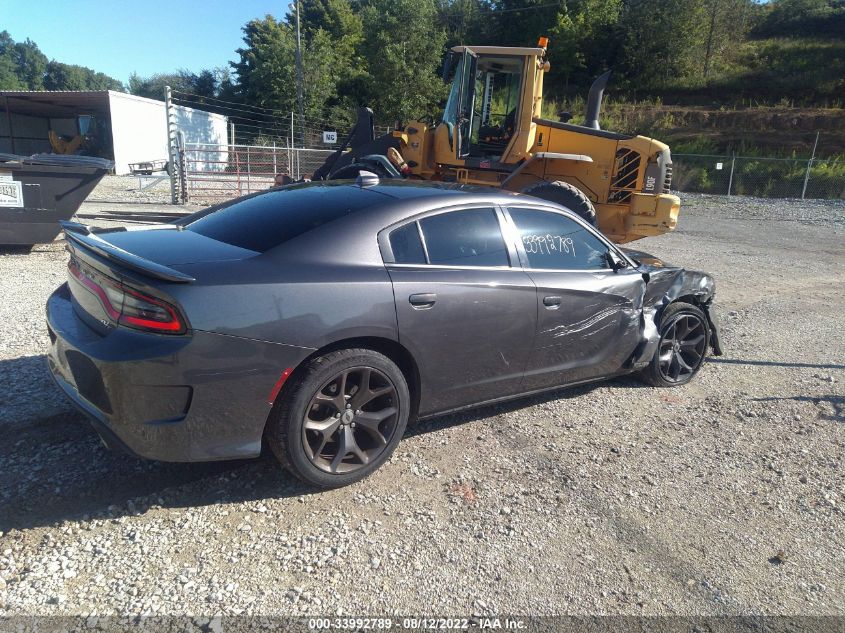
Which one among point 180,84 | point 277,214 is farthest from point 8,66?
point 277,214

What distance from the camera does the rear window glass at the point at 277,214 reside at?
331 cm

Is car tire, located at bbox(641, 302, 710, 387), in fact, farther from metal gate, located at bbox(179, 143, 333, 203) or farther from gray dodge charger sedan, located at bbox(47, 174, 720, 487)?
metal gate, located at bbox(179, 143, 333, 203)

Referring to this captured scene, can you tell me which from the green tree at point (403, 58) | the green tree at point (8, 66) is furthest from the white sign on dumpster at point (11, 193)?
the green tree at point (8, 66)

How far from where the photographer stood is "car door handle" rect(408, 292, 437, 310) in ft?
10.9

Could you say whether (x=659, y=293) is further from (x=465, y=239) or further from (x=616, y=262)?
(x=465, y=239)

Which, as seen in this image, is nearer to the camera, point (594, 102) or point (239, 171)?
point (594, 102)

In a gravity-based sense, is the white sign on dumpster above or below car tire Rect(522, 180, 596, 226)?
below

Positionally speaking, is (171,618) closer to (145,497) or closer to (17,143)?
(145,497)

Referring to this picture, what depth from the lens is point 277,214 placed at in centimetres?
358

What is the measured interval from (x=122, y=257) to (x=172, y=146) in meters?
14.6

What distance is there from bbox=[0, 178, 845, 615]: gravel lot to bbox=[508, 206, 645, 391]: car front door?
40 cm

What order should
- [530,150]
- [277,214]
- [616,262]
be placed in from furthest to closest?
[530,150], [616,262], [277,214]

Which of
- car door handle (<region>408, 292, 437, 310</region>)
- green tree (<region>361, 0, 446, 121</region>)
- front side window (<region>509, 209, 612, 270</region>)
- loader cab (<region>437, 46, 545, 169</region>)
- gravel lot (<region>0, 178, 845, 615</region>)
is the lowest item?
gravel lot (<region>0, 178, 845, 615</region>)

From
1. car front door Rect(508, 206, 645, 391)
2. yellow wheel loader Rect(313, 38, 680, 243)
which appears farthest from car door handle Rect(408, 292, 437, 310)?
yellow wheel loader Rect(313, 38, 680, 243)
